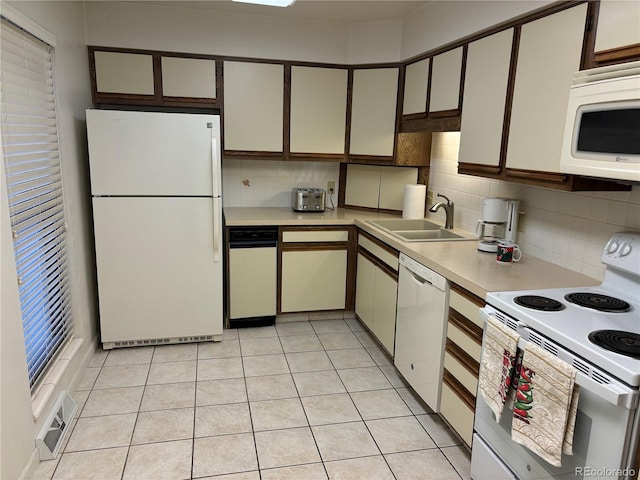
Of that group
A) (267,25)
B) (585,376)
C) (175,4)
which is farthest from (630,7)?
(175,4)

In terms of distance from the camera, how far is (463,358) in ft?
7.00

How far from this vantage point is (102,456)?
2.15 metres

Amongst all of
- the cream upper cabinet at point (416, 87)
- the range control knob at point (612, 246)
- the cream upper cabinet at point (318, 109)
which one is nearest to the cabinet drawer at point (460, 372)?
the range control knob at point (612, 246)

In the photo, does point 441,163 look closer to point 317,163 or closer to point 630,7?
point 317,163

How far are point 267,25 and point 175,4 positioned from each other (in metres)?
0.69

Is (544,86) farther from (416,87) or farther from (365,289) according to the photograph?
(365,289)

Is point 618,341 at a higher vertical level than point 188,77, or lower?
lower

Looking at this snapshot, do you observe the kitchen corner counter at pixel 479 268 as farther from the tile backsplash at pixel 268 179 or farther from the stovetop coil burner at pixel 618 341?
the tile backsplash at pixel 268 179

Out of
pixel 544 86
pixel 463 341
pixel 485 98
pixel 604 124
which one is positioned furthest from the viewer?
pixel 485 98

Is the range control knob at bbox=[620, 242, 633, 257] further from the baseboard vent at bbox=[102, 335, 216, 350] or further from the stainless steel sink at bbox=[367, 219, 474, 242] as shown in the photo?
the baseboard vent at bbox=[102, 335, 216, 350]

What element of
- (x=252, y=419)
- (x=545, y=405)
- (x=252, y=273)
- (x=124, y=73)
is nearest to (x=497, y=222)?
(x=545, y=405)

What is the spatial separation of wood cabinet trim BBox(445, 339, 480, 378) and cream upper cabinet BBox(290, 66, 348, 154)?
2086mm

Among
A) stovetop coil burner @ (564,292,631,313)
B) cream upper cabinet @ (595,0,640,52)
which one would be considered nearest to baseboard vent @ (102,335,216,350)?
stovetop coil burner @ (564,292,631,313)

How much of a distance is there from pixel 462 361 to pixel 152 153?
2.32 meters
